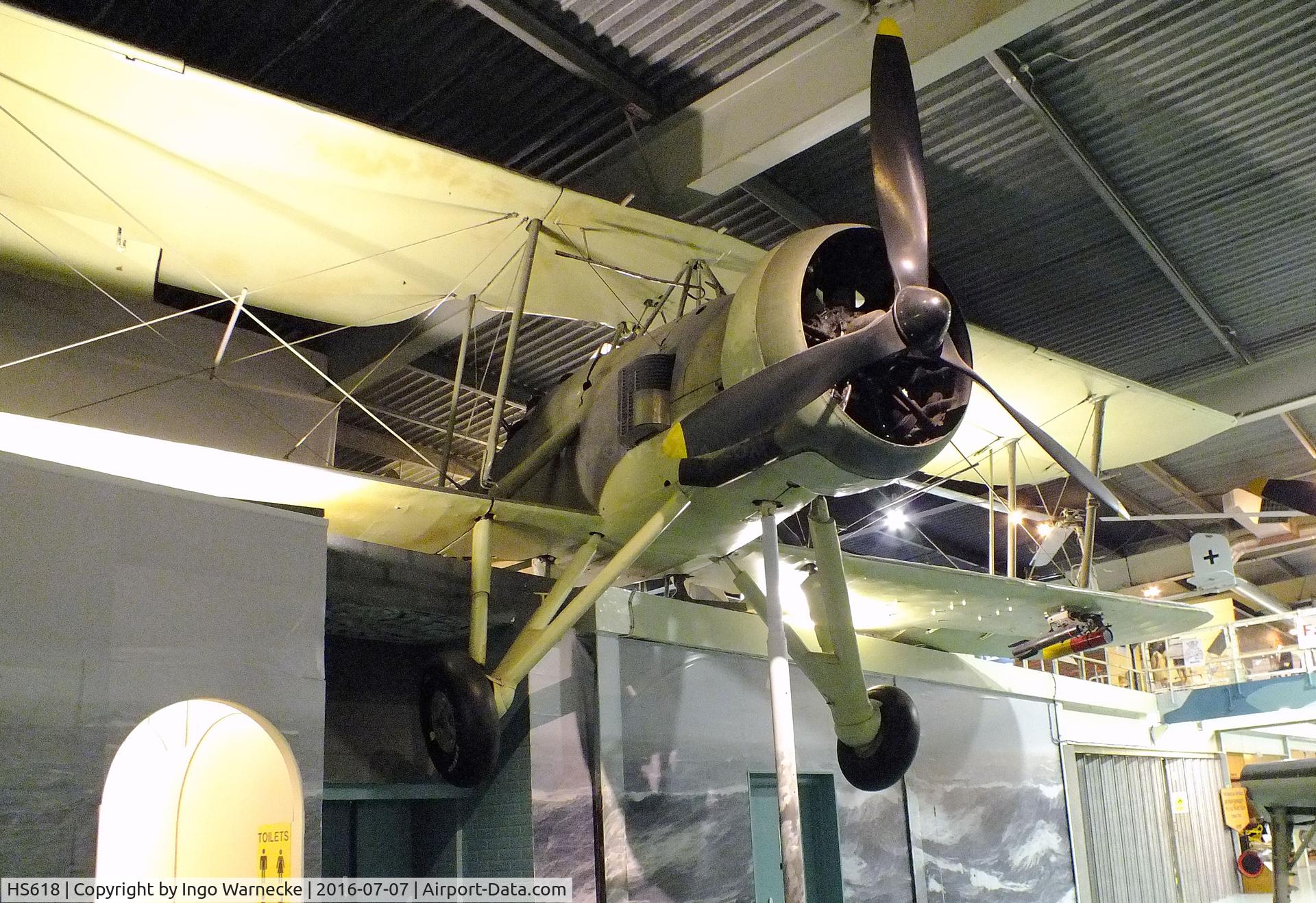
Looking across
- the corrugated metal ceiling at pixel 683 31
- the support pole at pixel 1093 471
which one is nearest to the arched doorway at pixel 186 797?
the corrugated metal ceiling at pixel 683 31

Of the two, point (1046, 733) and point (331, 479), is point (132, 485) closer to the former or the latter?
point (331, 479)

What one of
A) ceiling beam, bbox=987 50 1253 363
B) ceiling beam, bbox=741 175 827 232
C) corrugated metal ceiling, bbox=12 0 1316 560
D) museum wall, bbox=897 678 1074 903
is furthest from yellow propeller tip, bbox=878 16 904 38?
museum wall, bbox=897 678 1074 903

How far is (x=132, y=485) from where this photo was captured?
3943mm

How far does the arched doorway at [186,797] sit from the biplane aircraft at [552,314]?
84 cm

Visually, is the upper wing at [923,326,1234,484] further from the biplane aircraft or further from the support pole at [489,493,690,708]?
the support pole at [489,493,690,708]

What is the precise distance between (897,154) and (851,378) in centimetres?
97

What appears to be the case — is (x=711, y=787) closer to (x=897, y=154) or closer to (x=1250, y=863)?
(x=897, y=154)

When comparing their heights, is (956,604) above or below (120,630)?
above

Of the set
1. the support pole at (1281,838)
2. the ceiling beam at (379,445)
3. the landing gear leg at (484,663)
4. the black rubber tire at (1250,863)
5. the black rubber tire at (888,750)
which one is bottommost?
the black rubber tire at (1250,863)

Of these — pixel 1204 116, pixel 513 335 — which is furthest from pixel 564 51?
pixel 1204 116

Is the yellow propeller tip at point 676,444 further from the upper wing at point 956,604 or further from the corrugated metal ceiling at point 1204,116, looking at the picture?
the corrugated metal ceiling at point 1204,116

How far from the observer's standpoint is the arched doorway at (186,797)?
15.3ft

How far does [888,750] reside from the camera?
600cm

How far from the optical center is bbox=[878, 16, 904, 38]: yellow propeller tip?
4684 mm
